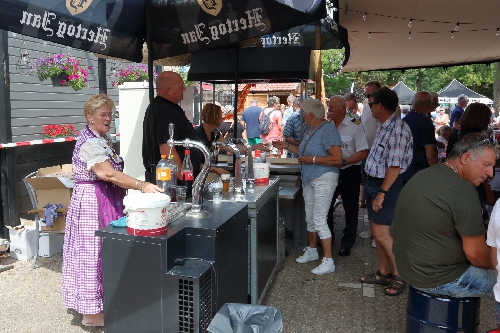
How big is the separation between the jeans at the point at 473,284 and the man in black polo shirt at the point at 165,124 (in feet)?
7.21

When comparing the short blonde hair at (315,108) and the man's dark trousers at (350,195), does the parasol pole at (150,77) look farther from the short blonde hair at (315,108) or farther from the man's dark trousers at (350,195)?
the man's dark trousers at (350,195)

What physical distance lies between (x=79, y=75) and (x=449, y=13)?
17.0ft

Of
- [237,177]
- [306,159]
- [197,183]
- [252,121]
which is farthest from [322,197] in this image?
[252,121]

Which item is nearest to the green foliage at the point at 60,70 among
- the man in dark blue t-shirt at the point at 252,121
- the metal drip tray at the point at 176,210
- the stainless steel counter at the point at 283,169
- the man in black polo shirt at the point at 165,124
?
the stainless steel counter at the point at 283,169

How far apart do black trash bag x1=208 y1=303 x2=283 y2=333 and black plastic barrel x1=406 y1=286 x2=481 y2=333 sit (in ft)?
3.53

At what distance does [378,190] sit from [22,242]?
4.00m

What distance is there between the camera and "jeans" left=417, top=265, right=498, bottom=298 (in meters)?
2.65

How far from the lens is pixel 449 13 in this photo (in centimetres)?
583

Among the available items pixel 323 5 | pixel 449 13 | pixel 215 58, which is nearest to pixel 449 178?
pixel 323 5

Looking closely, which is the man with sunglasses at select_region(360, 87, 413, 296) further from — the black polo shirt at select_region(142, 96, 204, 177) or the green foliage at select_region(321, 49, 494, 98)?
the green foliage at select_region(321, 49, 494, 98)

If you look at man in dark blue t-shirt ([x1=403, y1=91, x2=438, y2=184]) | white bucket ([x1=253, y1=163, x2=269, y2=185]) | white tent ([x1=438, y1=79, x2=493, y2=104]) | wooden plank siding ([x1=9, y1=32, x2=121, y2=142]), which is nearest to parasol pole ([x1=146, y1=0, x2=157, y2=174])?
white bucket ([x1=253, y1=163, x2=269, y2=185])

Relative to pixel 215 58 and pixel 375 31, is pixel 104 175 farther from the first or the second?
pixel 375 31

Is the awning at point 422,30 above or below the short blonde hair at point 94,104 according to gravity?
above

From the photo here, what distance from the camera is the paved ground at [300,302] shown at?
3.58m
